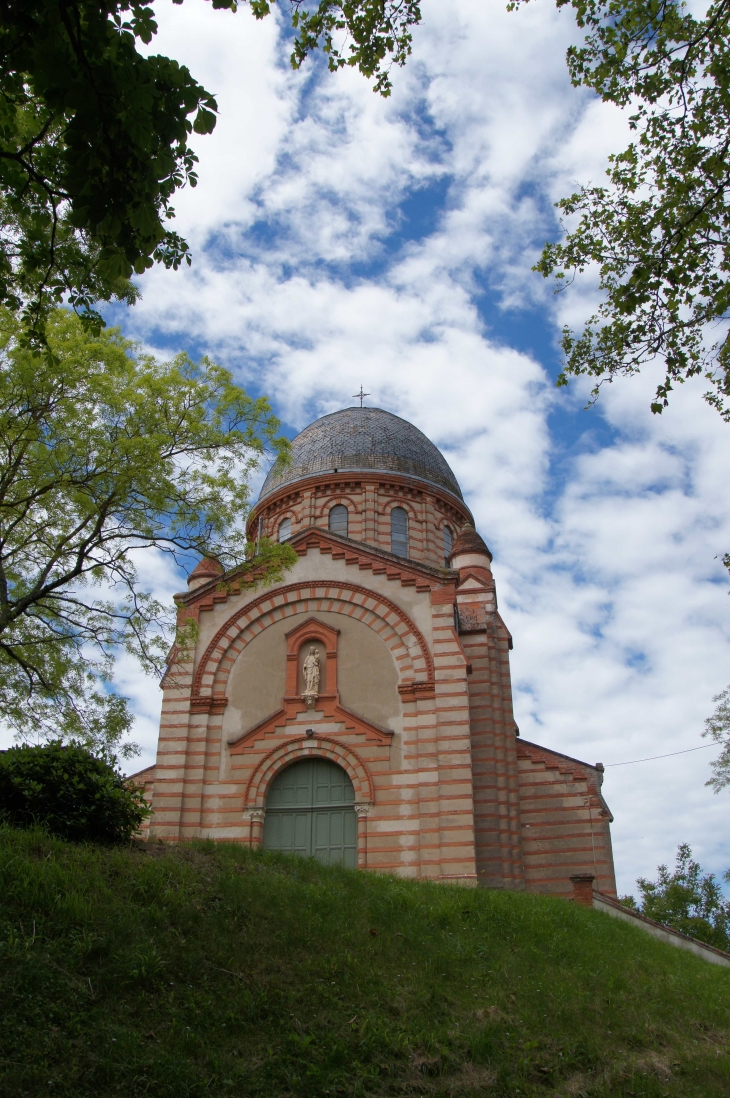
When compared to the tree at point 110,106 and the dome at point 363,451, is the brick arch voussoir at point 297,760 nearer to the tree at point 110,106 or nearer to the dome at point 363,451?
the dome at point 363,451

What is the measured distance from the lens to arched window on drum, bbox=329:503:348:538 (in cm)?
2862

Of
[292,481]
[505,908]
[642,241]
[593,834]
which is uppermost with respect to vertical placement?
[292,481]

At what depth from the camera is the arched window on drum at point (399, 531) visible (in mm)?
28156

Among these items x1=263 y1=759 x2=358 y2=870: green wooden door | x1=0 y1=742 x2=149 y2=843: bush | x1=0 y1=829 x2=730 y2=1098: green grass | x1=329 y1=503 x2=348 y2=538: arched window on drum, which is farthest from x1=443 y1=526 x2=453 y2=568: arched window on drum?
x1=0 y1=742 x2=149 y2=843: bush

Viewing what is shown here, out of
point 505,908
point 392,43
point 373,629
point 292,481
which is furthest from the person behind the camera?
point 292,481

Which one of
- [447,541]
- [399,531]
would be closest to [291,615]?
[399,531]

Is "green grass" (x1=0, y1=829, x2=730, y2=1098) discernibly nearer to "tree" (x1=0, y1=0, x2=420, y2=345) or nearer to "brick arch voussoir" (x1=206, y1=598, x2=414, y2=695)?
"tree" (x1=0, y1=0, x2=420, y2=345)

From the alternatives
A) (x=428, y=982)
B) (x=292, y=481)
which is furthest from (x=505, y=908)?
(x=292, y=481)

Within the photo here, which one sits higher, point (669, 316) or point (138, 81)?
point (669, 316)

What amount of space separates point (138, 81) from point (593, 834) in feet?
65.3

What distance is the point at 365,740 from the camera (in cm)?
2033

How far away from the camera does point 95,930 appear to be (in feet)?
29.6

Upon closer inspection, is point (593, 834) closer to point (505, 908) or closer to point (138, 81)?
point (505, 908)

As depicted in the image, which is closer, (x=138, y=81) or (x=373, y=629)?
(x=138, y=81)
